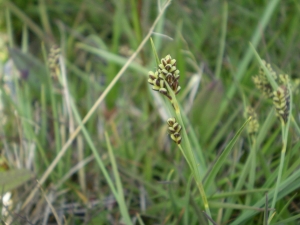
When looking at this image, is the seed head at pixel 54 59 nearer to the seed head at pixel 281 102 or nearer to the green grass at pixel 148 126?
the green grass at pixel 148 126

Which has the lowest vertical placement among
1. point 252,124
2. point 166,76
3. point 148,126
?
point 148,126

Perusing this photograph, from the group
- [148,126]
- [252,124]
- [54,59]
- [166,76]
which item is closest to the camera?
[166,76]

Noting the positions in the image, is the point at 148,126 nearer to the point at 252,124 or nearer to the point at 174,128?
the point at 252,124

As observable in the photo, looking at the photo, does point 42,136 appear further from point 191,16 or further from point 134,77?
point 191,16

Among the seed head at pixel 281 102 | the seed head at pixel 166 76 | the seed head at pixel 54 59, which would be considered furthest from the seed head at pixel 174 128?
the seed head at pixel 54 59

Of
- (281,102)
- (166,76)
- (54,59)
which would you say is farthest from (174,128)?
(54,59)

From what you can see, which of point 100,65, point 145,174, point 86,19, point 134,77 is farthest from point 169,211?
point 86,19

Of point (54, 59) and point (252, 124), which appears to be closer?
point (252, 124)

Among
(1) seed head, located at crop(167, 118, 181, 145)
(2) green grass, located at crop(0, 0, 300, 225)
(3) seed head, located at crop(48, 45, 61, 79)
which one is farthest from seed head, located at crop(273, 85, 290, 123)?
(3) seed head, located at crop(48, 45, 61, 79)
